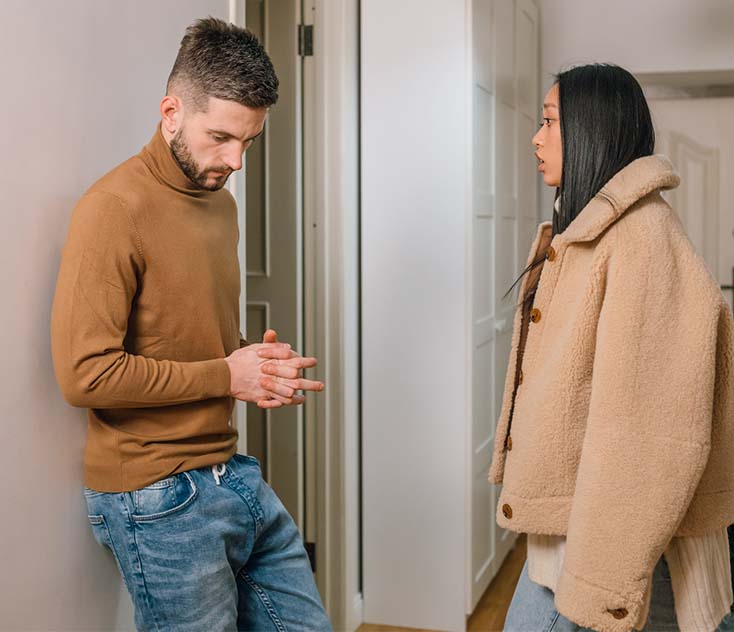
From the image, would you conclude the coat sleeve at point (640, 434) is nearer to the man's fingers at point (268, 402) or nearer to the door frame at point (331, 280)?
the man's fingers at point (268, 402)

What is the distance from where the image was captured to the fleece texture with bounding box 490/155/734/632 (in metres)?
1.43

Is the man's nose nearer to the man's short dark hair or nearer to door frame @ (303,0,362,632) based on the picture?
the man's short dark hair

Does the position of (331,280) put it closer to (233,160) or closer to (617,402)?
(233,160)

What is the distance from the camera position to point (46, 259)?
1542 mm

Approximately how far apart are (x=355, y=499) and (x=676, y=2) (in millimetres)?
2697

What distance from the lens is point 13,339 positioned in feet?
4.79

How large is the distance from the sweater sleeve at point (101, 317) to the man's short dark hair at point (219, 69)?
0.76ft

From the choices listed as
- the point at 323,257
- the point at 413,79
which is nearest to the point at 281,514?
the point at 323,257

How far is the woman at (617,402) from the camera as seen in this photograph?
143 cm

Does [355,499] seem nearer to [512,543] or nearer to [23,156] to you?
[512,543]

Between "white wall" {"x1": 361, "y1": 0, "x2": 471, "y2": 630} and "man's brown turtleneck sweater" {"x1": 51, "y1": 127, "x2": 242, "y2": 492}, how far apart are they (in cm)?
141

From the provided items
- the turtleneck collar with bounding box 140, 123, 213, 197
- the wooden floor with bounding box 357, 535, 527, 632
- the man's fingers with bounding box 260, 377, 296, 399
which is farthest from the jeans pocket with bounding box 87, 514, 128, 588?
the wooden floor with bounding box 357, 535, 527, 632

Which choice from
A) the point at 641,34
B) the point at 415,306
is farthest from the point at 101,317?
the point at 641,34

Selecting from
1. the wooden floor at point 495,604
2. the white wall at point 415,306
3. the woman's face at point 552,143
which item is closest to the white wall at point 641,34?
the white wall at point 415,306
